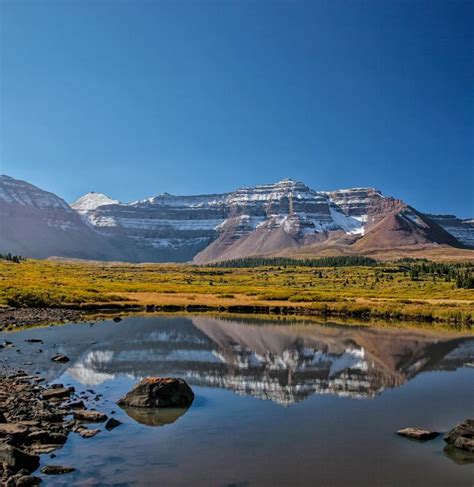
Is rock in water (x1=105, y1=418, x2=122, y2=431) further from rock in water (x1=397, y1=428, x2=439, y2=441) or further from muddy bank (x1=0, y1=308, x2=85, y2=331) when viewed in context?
muddy bank (x1=0, y1=308, x2=85, y2=331)

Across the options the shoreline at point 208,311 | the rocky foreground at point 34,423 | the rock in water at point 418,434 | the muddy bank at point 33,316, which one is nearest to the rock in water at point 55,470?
the rocky foreground at point 34,423

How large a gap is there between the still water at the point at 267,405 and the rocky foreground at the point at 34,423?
59 centimetres

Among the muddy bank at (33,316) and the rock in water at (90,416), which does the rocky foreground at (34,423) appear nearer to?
the rock in water at (90,416)

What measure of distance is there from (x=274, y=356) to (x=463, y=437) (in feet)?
73.7

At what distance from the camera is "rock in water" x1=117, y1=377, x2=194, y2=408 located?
79.1 ft

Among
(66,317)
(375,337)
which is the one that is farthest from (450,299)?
(66,317)

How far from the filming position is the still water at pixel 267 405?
55.2 feet

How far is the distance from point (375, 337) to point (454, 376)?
18.9m

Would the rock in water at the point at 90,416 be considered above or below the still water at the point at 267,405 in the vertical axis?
above

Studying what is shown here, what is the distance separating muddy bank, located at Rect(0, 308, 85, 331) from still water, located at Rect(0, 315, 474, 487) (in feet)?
14.8

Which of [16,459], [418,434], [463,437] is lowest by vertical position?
[418,434]

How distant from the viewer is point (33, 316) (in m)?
59.0

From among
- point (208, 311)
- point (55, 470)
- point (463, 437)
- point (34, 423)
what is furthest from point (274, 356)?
point (208, 311)

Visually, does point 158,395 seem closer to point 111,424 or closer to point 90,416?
point 90,416
